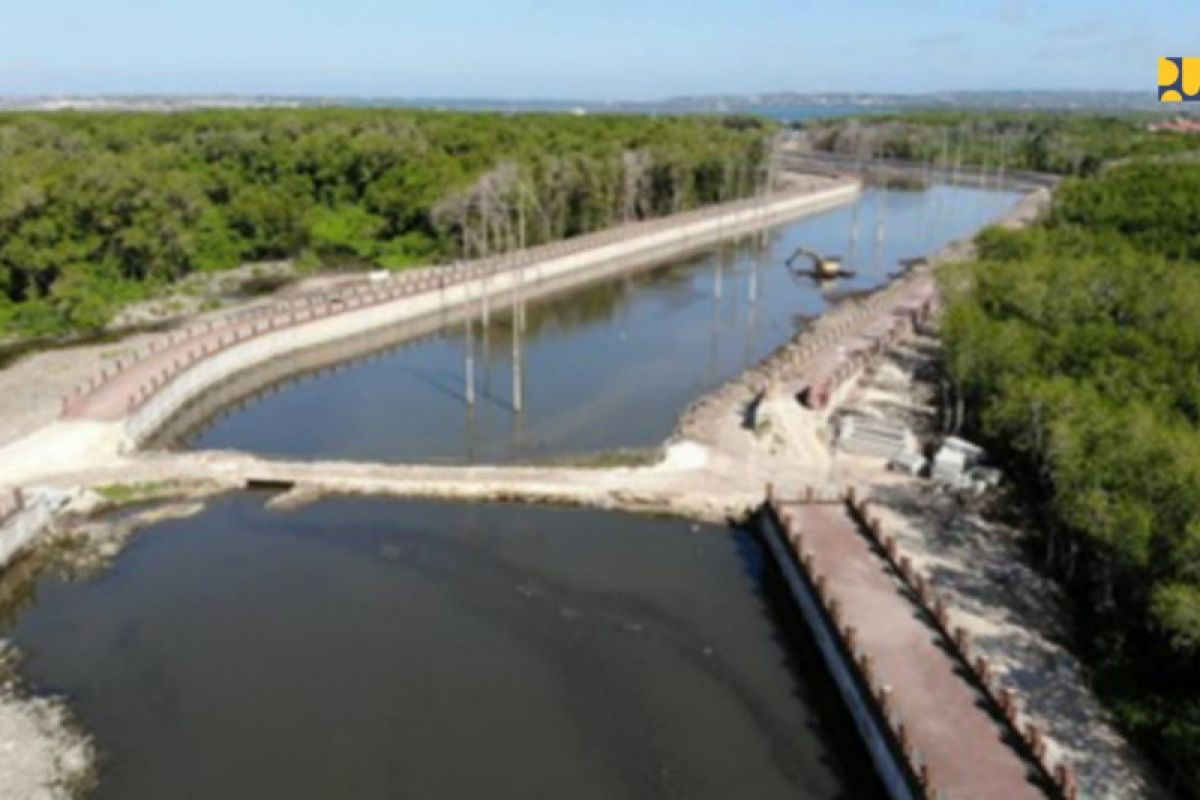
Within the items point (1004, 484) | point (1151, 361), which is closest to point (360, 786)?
point (1004, 484)

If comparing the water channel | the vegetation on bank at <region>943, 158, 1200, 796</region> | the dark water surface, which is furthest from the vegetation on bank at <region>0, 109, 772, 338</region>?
the dark water surface

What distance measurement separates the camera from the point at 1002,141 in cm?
15425

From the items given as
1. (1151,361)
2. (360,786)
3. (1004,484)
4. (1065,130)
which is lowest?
(360,786)

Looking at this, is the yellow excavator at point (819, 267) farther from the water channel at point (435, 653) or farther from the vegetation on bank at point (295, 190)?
the water channel at point (435, 653)

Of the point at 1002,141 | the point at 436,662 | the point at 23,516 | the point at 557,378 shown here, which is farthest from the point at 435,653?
the point at 1002,141

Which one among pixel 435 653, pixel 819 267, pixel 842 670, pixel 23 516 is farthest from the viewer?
pixel 819 267

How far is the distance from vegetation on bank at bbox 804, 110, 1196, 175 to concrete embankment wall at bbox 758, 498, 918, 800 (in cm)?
10206

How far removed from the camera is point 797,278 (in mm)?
81500

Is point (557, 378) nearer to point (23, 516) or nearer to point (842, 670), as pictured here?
point (23, 516)

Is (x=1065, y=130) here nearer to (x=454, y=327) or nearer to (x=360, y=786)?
(x=454, y=327)

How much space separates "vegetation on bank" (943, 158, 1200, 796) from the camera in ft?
79.9

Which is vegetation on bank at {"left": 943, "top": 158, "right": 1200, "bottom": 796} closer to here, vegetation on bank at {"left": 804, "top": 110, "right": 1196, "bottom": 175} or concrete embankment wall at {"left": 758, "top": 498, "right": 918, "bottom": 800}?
concrete embankment wall at {"left": 758, "top": 498, "right": 918, "bottom": 800}

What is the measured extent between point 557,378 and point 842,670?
1154 inches

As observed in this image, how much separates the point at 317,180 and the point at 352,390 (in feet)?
136
